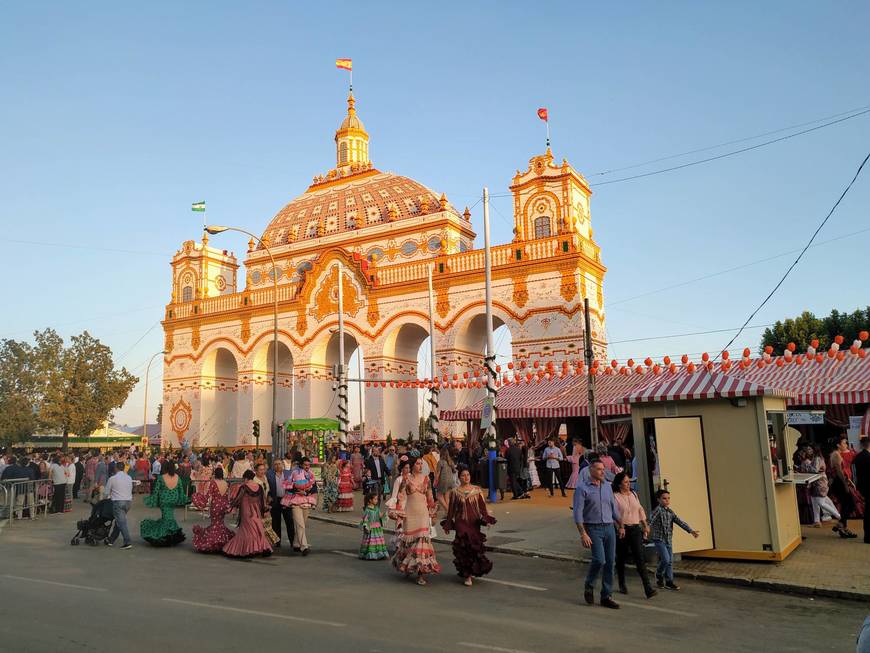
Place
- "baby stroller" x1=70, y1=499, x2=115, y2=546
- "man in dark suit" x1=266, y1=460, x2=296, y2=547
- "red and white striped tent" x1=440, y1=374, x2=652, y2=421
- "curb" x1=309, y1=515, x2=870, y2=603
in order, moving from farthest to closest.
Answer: "red and white striped tent" x1=440, y1=374, x2=652, y2=421
"baby stroller" x1=70, y1=499, x2=115, y2=546
"man in dark suit" x1=266, y1=460, x2=296, y2=547
"curb" x1=309, y1=515, x2=870, y2=603

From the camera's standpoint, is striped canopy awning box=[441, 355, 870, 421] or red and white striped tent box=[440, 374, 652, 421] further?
red and white striped tent box=[440, 374, 652, 421]

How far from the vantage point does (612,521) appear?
790 cm

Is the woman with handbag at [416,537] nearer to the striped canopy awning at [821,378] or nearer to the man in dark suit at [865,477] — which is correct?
the man in dark suit at [865,477]

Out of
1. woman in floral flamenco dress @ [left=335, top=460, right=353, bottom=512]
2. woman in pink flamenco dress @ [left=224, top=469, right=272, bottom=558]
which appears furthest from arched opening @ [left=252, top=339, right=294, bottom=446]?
woman in pink flamenco dress @ [left=224, top=469, right=272, bottom=558]

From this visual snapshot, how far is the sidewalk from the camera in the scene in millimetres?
8469

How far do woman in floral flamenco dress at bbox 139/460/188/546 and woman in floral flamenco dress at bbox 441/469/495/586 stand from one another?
5.99m

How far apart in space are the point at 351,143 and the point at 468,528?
1636 inches

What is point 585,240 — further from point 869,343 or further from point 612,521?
point 612,521

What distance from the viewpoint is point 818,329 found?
123 ft

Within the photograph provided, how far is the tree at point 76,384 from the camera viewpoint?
42.4 meters

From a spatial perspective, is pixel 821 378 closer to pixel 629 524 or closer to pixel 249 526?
pixel 629 524

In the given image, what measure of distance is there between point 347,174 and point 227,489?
35.2 meters

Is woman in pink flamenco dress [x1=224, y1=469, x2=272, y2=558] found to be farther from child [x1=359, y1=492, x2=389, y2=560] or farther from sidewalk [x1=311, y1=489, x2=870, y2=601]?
sidewalk [x1=311, y1=489, x2=870, y2=601]

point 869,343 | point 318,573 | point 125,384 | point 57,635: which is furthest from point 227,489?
point 125,384
